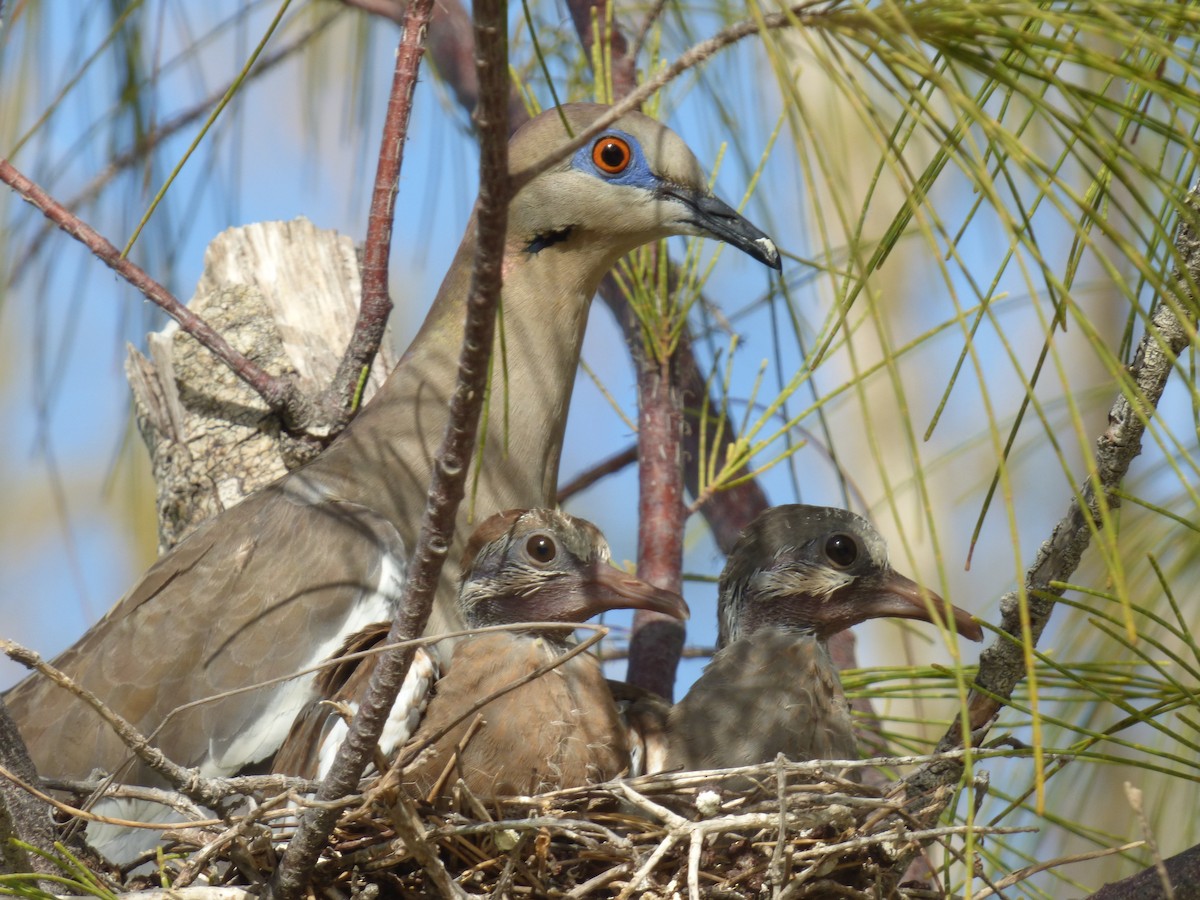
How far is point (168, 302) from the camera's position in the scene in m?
3.64

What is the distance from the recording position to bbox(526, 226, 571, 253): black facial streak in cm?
388

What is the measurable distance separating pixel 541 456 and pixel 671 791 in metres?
1.36

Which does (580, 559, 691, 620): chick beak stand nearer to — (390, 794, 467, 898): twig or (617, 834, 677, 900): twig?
(617, 834, 677, 900): twig

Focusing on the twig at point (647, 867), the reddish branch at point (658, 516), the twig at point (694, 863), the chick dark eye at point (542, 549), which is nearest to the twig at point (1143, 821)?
the twig at point (694, 863)

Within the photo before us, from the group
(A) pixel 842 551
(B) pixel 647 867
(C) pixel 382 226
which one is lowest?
(B) pixel 647 867

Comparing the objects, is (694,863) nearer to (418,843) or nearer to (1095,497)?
(418,843)

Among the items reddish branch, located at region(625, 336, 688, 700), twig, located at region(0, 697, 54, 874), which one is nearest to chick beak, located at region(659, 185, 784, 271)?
reddish branch, located at region(625, 336, 688, 700)

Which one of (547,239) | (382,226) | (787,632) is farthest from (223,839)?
(547,239)

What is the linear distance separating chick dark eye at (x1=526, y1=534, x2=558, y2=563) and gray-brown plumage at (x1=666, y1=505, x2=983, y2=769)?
44 cm

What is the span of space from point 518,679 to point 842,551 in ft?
3.16

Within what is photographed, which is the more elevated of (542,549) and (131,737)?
(542,549)

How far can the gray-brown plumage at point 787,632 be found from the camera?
3082 mm

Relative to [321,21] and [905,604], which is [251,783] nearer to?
[905,604]

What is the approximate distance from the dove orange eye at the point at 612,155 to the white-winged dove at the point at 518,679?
1006 millimetres
